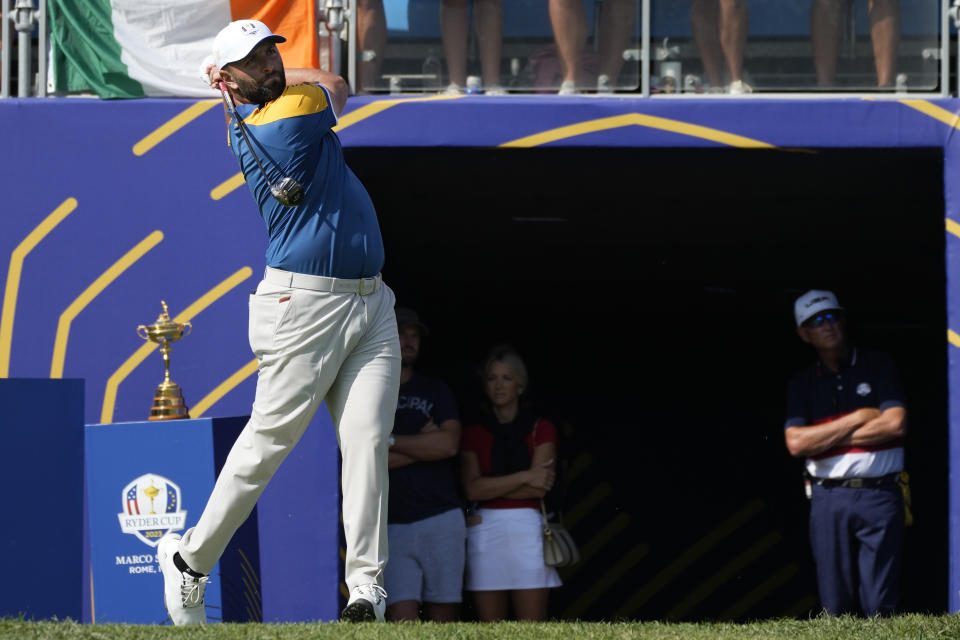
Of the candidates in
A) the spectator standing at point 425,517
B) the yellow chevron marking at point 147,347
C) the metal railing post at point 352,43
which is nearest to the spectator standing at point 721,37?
the metal railing post at point 352,43

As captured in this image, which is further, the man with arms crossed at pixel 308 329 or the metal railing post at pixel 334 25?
the metal railing post at pixel 334 25

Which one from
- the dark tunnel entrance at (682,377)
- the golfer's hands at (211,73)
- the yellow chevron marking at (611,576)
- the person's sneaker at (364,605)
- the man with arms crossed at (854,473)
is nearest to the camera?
the person's sneaker at (364,605)

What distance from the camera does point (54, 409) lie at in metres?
6.71

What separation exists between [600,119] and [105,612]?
3.31 meters

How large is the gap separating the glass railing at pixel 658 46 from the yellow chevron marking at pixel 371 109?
0.26ft

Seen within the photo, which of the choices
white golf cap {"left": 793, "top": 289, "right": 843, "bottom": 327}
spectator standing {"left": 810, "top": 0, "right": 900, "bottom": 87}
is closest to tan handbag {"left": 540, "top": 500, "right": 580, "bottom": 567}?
white golf cap {"left": 793, "top": 289, "right": 843, "bottom": 327}

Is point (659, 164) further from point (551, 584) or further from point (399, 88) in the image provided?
point (551, 584)

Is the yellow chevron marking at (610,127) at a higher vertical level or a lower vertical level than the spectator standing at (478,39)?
lower

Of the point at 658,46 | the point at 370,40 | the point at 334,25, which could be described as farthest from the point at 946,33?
the point at 334,25

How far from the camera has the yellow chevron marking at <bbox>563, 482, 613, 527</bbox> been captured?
10953 millimetres

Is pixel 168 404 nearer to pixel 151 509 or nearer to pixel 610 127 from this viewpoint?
pixel 151 509

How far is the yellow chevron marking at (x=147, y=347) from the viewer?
6879mm

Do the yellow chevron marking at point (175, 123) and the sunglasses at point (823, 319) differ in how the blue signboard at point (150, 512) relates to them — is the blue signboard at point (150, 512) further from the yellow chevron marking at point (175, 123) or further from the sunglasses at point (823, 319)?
the sunglasses at point (823, 319)

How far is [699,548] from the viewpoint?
11.1 m
